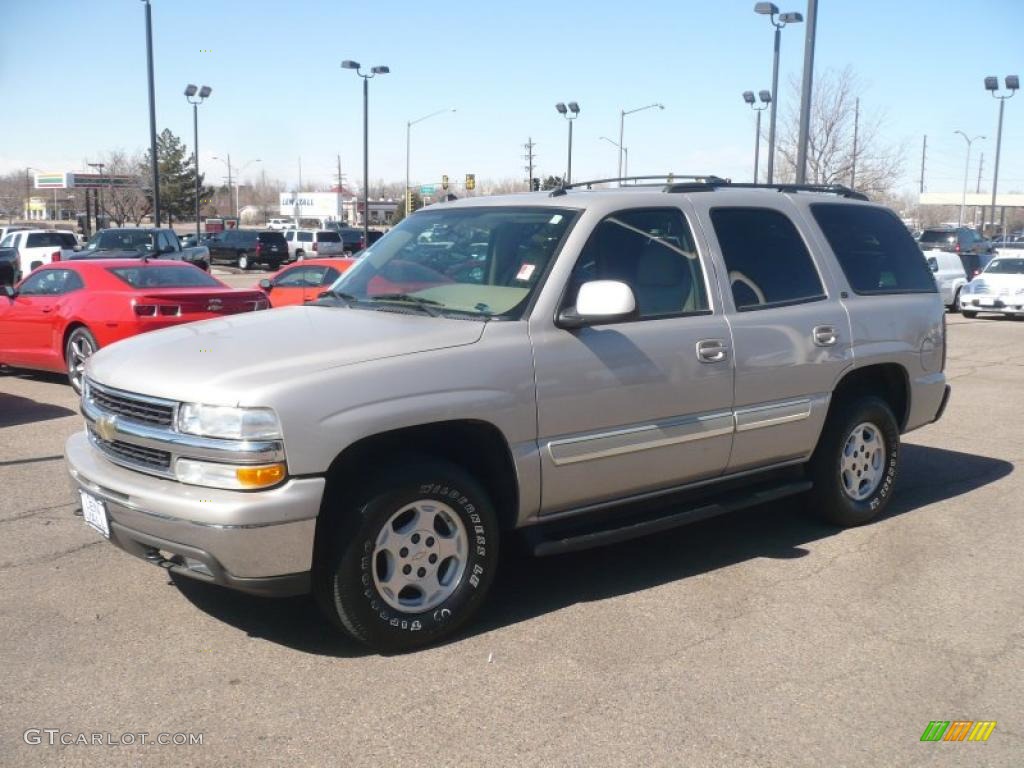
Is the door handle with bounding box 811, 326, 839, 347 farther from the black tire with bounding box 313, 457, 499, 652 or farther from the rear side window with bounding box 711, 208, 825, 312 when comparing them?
the black tire with bounding box 313, 457, 499, 652

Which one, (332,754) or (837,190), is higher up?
(837,190)

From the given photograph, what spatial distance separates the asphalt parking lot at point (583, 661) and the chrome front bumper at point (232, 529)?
442mm

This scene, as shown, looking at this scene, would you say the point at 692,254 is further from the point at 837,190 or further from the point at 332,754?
the point at 332,754

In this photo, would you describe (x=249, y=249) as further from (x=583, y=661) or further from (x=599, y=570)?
(x=583, y=661)

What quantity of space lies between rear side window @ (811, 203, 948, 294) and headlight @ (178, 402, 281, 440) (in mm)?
3719

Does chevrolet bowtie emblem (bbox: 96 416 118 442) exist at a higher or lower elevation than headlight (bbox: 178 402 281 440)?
lower

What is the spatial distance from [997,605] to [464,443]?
8.96ft

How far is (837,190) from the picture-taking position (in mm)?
6750

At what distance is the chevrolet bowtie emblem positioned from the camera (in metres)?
4.35

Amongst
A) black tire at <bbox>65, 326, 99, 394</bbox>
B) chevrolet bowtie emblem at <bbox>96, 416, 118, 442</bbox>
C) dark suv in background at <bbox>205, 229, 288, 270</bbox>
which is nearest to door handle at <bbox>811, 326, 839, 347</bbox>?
chevrolet bowtie emblem at <bbox>96, 416, 118, 442</bbox>

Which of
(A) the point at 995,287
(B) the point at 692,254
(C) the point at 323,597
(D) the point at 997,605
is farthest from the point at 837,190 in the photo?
(A) the point at 995,287

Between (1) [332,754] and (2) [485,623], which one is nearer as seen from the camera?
(1) [332,754]

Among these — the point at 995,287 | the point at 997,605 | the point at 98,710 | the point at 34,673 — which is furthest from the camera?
the point at 995,287

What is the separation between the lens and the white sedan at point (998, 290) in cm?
2314
